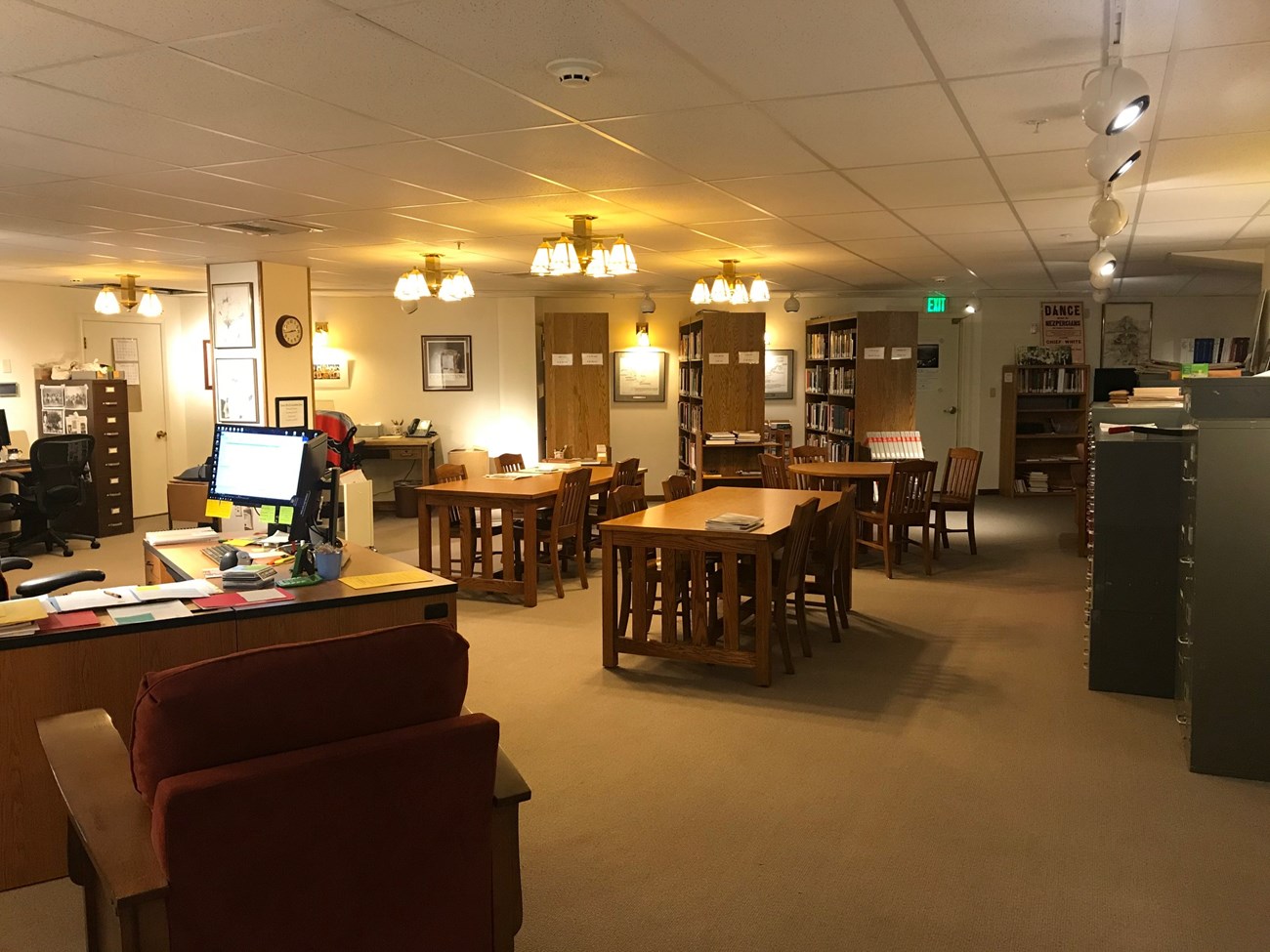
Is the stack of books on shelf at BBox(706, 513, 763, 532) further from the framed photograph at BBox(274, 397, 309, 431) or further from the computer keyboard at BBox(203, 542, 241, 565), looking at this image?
the framed photograph at BBox(274, 397, 309, 431)

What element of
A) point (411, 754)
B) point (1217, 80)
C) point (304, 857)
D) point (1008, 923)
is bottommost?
point (1008, 923)

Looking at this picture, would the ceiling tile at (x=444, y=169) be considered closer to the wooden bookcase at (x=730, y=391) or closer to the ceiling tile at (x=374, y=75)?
the ceiling tile at (x=374, y=75)

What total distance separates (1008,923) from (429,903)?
5.68 ft

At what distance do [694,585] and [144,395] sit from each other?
28.8 ft

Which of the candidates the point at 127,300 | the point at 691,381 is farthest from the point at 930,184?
the point at 127,300

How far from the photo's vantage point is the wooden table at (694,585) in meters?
4.88

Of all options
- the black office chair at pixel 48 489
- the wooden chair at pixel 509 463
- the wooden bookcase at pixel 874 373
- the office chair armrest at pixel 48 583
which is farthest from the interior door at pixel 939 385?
the office chair armrest at pixel 48 583

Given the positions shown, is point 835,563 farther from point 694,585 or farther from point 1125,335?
point 1125,335

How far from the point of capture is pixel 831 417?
10656 mm

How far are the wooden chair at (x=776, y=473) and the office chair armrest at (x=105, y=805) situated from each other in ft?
20.3

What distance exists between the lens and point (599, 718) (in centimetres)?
447

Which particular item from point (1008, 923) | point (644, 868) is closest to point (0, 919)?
point (644, 868)

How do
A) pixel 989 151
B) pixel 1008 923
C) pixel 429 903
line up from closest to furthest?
1. pixel 429 903
2. pixel 1008 923
3. pixel 989 151

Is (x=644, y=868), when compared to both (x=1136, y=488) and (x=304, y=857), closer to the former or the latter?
(x=304, y=857)
